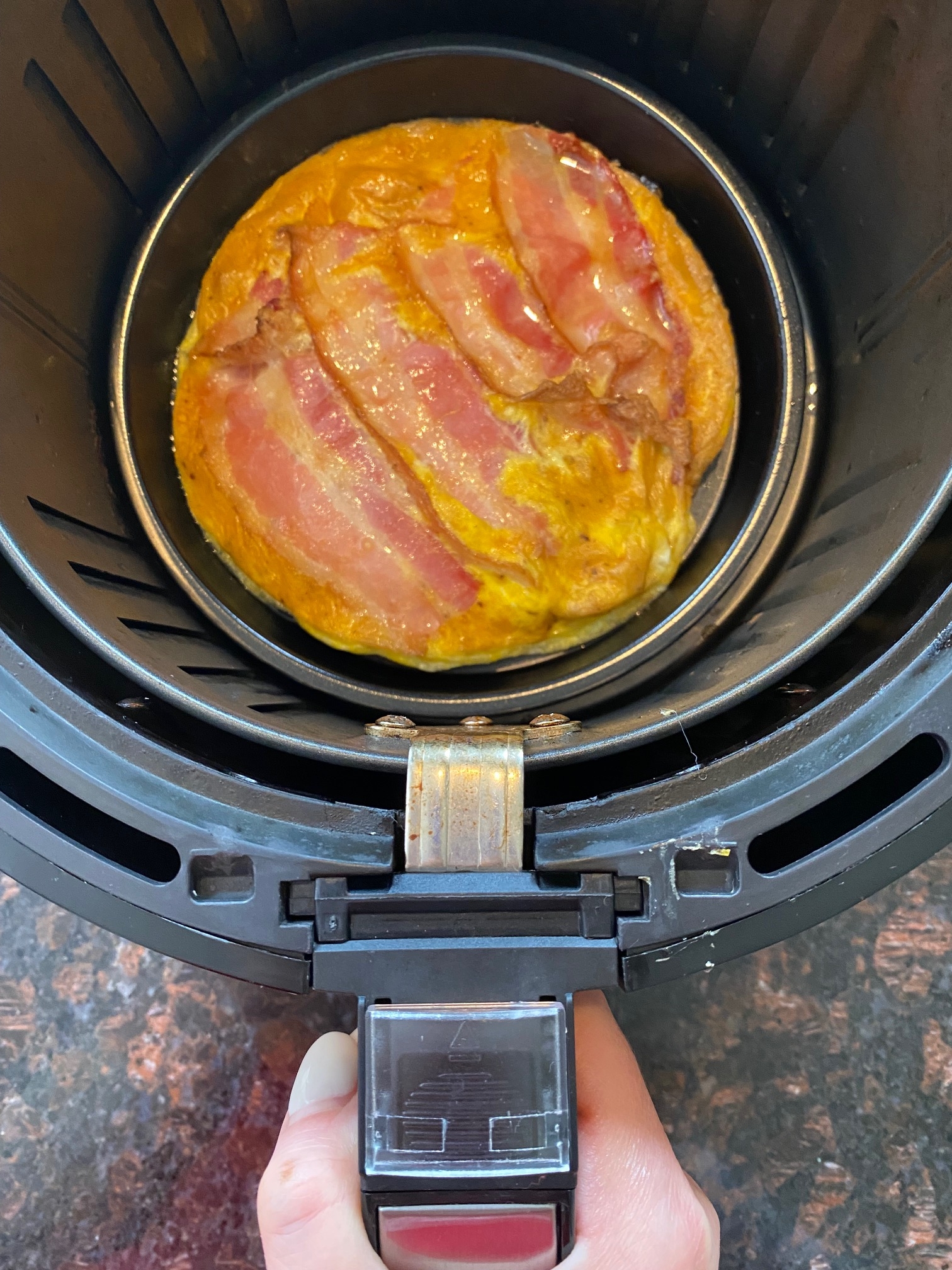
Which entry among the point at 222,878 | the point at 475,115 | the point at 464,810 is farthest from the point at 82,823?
the point at 475,115

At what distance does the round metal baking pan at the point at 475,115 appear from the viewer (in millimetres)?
861

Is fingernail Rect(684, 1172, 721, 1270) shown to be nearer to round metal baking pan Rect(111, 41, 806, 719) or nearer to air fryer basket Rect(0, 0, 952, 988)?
air fryer basket Rect(0, 0, 952, 988)

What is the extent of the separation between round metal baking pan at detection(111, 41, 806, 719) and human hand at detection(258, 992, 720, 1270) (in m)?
0.34

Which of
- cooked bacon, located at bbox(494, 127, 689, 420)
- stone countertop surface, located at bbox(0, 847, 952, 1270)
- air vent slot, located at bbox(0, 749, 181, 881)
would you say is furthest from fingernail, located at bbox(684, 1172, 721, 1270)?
cooked bacon, located at bbox(494, 127, 689, 420)

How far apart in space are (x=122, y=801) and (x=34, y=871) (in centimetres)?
9

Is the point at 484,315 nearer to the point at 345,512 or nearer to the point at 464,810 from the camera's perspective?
the point at 345,512

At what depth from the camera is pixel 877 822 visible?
0.50 meters

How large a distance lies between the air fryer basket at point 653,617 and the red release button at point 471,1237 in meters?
0.17

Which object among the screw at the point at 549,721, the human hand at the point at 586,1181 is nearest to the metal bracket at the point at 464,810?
the screw at the point at 549,721

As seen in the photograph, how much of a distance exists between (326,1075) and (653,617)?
0.55 meters

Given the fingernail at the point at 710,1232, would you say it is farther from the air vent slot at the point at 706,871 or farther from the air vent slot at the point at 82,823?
the air vent slot at the point at 82,823

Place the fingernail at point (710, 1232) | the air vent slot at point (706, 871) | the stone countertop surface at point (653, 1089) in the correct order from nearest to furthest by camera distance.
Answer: the air vent slot at point (706, 871) → the fingernail at point (710, 1232) → the stone countertop surface at point (653, 1089)

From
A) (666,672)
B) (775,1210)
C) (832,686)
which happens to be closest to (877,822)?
(832,686)

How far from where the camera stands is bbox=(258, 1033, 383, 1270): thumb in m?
0.55
